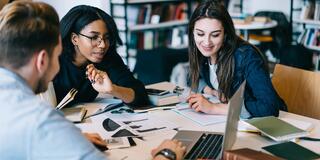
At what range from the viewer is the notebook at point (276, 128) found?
5.09 feet

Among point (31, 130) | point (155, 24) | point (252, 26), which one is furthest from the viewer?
point (155, 24)

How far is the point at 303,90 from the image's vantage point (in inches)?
84.7

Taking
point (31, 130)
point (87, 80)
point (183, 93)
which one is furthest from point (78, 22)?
point (31, 130)

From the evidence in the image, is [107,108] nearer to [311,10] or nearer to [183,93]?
[183,93]

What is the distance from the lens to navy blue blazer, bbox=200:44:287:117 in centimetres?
180

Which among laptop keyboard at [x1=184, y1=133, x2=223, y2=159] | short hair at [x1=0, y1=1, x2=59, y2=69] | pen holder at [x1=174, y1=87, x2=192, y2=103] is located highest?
short hair at [x1=0, y1=1, x2=59, y2=69]

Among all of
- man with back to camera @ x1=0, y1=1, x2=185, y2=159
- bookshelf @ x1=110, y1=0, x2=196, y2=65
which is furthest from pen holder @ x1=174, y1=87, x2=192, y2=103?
bookshelf @ x1=110, y1=0, x2=196, y2=65

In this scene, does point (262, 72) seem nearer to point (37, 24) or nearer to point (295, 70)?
point (295, 70)

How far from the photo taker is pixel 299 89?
7.13ft

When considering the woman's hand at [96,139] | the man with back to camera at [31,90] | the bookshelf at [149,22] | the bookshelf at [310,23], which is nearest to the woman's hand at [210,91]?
the woman's hand at [96,139]

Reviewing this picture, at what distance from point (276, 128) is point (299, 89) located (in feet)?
2.05

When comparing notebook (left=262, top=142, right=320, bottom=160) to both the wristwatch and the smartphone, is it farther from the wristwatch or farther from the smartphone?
the smartphone

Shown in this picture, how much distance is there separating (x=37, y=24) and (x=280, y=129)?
1000mm

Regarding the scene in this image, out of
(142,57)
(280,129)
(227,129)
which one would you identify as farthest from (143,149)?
(142,57)
